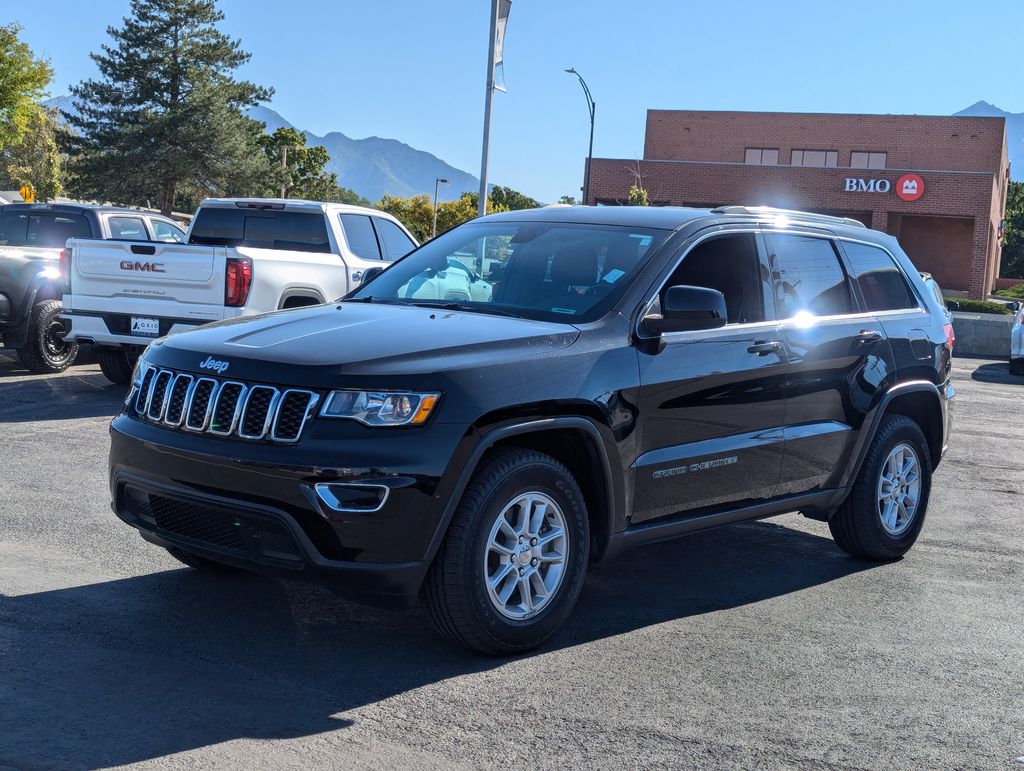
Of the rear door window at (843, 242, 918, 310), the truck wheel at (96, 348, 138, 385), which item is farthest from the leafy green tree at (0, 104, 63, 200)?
the rear door window at (843, 242, 918, 310)

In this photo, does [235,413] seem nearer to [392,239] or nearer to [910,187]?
[392,239]

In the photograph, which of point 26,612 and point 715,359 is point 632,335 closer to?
point 715,359

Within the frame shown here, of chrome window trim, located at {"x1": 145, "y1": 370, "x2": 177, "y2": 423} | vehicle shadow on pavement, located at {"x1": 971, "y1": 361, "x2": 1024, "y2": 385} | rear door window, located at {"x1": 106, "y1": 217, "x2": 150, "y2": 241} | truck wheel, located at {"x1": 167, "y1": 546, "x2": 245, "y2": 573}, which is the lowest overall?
truck wheel, located at {"x1": 167, "y1": 546, "x2": 245, "y2": 573}

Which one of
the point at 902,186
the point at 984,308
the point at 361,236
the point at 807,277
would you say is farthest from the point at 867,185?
the point at 807,277

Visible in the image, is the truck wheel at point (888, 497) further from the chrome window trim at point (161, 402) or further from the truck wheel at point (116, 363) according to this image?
the truck wheel at point (116, 363)

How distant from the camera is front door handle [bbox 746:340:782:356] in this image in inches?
226

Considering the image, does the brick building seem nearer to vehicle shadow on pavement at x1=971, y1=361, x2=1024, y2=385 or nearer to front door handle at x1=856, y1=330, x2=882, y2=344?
vehicle shadow on pavement at x1=971, y1=361, x2=1024, y2=385

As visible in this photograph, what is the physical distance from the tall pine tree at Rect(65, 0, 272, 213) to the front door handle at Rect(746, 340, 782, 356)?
6182 centimetres

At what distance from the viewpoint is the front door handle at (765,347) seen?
5738 mm

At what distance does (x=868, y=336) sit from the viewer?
6.50m

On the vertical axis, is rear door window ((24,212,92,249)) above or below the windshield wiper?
above

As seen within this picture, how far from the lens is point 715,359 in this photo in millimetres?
5523

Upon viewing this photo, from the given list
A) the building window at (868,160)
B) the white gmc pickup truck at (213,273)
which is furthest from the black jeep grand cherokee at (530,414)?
the building window at (868,160)

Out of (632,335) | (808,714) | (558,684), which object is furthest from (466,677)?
(632,335)
